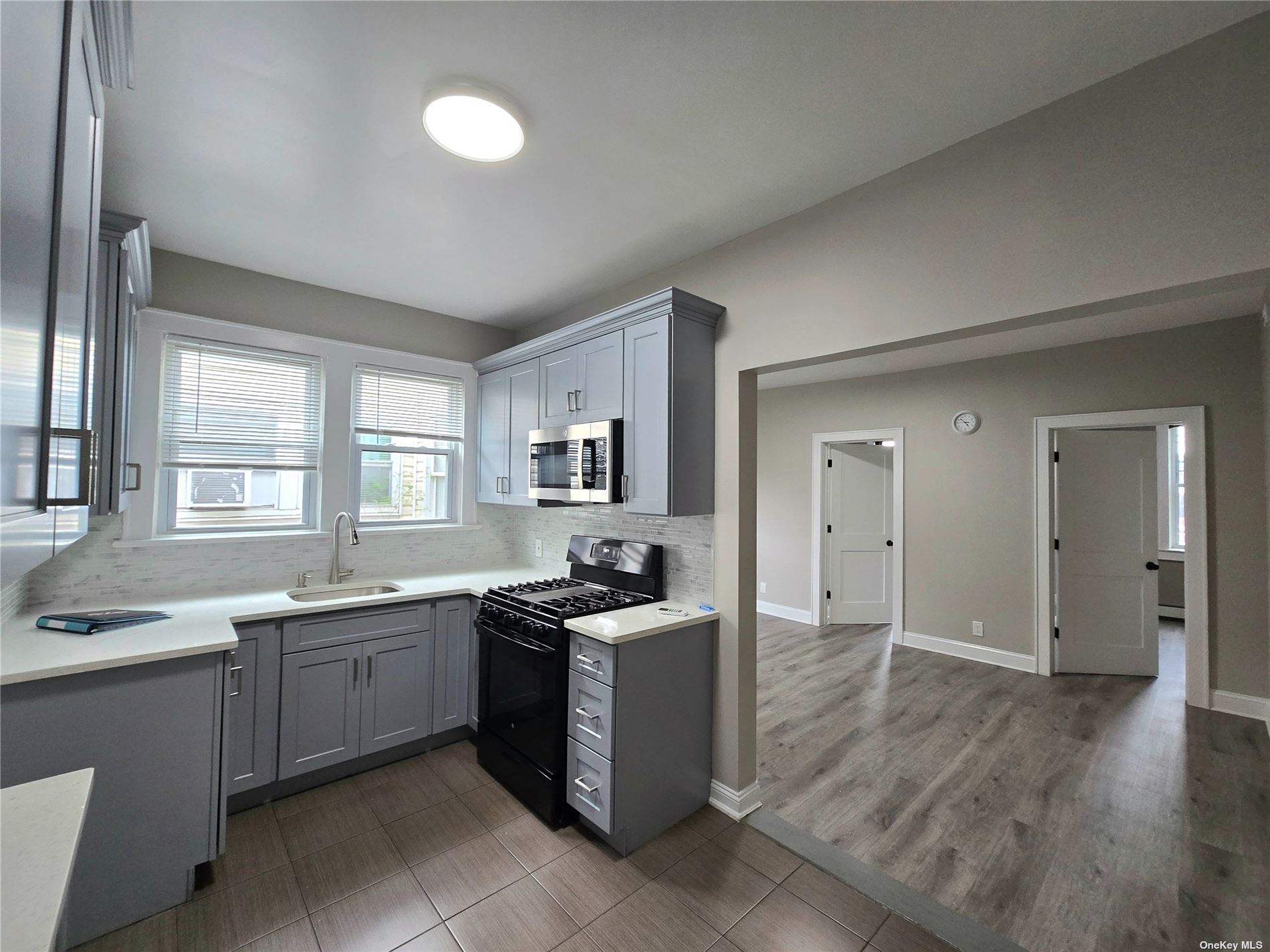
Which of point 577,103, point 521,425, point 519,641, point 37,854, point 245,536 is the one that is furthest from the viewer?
point 521,425

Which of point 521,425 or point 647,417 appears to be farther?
point 521,425

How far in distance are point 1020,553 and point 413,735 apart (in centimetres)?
484

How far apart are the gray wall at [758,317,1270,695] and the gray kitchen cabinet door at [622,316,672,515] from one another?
146 inches

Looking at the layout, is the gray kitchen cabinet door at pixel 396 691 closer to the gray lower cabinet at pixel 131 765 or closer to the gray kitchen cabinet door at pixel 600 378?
the gray lower cabinet at pixel 131 765

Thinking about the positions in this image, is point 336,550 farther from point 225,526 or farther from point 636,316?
point 636,316

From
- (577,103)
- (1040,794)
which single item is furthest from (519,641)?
(1040,794)

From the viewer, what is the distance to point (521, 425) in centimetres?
350

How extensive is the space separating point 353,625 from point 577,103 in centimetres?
255

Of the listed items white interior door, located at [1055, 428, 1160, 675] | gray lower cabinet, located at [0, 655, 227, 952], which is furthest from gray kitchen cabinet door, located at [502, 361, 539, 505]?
white interior door, located at [1055, 428, 1160, 675]

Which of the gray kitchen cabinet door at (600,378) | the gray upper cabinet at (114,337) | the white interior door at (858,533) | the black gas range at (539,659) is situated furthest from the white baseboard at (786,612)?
the gray upper cabinet at (114,337)

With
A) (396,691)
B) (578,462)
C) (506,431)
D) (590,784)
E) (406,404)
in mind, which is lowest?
(590,784)

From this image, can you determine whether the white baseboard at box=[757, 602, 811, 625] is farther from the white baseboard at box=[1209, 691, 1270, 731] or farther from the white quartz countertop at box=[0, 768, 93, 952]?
the white quartz countertop at box=[0, 768, 93, 952]

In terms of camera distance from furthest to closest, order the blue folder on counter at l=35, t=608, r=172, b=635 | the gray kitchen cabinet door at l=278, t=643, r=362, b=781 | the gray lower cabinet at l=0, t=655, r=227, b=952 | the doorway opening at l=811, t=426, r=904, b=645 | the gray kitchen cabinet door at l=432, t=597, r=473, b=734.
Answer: the doorway opening at l=811, t=426, r=904, b=645
the gray kitchen cabinet door at l=432, t=597, r=473, b=734
the gray kitchen cabinet door at l=278, t=643, r=362, b=781
the blue folder on counter at l=35, t=608, r=172, b=635
the gray lower cabinet at l=0, t=655, r=227, b=952

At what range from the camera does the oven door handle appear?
2441 millimetres
